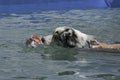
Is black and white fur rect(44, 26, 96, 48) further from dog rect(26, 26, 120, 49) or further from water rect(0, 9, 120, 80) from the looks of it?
water rect(0, 9, 120, 80)

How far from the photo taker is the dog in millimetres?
7984

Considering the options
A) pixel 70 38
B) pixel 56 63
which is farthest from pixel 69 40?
pixel 56 63

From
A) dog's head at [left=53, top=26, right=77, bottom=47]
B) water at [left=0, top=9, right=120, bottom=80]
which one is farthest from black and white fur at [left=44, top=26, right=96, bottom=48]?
water at [left=0, top=9, right=120, bottom=80]

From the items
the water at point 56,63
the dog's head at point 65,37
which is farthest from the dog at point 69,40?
the water at point 56,63

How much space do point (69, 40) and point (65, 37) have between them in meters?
0.13

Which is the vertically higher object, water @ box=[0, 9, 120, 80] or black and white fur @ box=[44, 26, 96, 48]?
black and white fur @ box=[44, 26, 96, 48]

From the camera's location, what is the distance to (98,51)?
7867 millimetres

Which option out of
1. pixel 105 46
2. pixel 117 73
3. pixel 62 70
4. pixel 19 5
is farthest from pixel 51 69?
pixel 19 5

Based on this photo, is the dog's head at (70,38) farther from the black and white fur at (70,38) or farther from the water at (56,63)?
the water at (56,63)

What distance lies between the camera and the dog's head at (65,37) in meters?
7.98

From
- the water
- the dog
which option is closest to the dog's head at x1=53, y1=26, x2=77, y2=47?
the dog

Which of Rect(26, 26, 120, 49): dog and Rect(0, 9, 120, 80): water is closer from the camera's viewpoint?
Rect(0, 9, 120, 80): water

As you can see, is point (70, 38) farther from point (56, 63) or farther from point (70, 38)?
point (56, 63)

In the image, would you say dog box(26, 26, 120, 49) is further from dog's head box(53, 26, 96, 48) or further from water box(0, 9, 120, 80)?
water box(0, 9, 120, 80)
